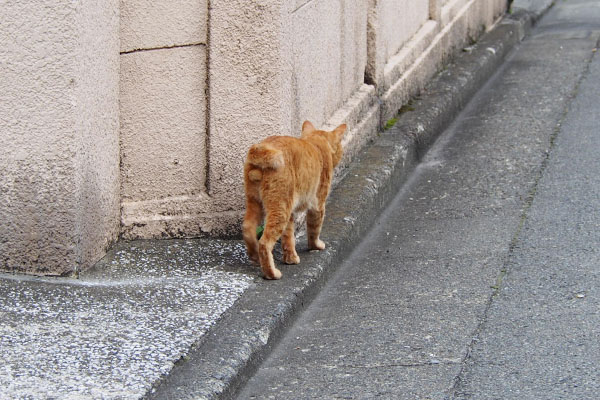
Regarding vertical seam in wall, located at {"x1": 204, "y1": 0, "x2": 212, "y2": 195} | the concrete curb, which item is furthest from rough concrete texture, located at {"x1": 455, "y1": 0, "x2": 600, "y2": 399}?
vertical seam in wall, located at {"x1": 204, "y1": 0, "x2": 212, "y2": 195}

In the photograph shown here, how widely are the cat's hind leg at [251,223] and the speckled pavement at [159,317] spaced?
5.8 inches

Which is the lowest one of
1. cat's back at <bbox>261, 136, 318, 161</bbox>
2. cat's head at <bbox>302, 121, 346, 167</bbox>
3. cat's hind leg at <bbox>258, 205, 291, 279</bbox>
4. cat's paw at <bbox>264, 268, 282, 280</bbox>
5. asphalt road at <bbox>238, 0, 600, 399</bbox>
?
asphalt road at <bbox>238, 0, 600, 399</bbox>

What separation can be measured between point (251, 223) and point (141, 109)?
2.83 feet

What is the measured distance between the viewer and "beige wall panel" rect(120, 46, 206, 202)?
16.2 ft

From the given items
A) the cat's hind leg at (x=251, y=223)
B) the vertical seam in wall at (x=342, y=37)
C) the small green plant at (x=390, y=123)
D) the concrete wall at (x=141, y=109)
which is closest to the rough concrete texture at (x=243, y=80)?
the concrete wall at (x=141, y=109)

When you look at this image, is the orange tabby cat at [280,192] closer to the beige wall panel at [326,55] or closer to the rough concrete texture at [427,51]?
the beige wall panel at [326,55]

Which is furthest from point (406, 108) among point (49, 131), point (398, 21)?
point (49, 131)

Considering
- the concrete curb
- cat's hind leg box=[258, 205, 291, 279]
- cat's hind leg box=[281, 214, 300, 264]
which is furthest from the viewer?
cat's hind leg box=[281, 214, 300, 264]

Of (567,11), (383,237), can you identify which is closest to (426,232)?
(383,237)

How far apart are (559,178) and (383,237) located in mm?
1433

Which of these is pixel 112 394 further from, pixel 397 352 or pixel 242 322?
pixel 397 352

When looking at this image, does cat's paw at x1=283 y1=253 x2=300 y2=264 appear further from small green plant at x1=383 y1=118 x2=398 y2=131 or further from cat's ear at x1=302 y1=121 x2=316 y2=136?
small green plant at x1=383 y1=118 x2=398 y2=131

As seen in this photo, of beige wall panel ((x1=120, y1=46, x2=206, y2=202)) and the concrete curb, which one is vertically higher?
beige wall panel ((x1=120, y1=46, x2=206, y2=202))

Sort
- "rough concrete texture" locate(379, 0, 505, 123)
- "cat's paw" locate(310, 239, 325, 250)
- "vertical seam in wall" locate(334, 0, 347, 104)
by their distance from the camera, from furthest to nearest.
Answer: "rough concrete texture" locate(379, 0, 505, 123)
"vertical seam in wall" locate(334, 0, 347, 104)
"cat's paw" locate(310, 239, 325, 250)
